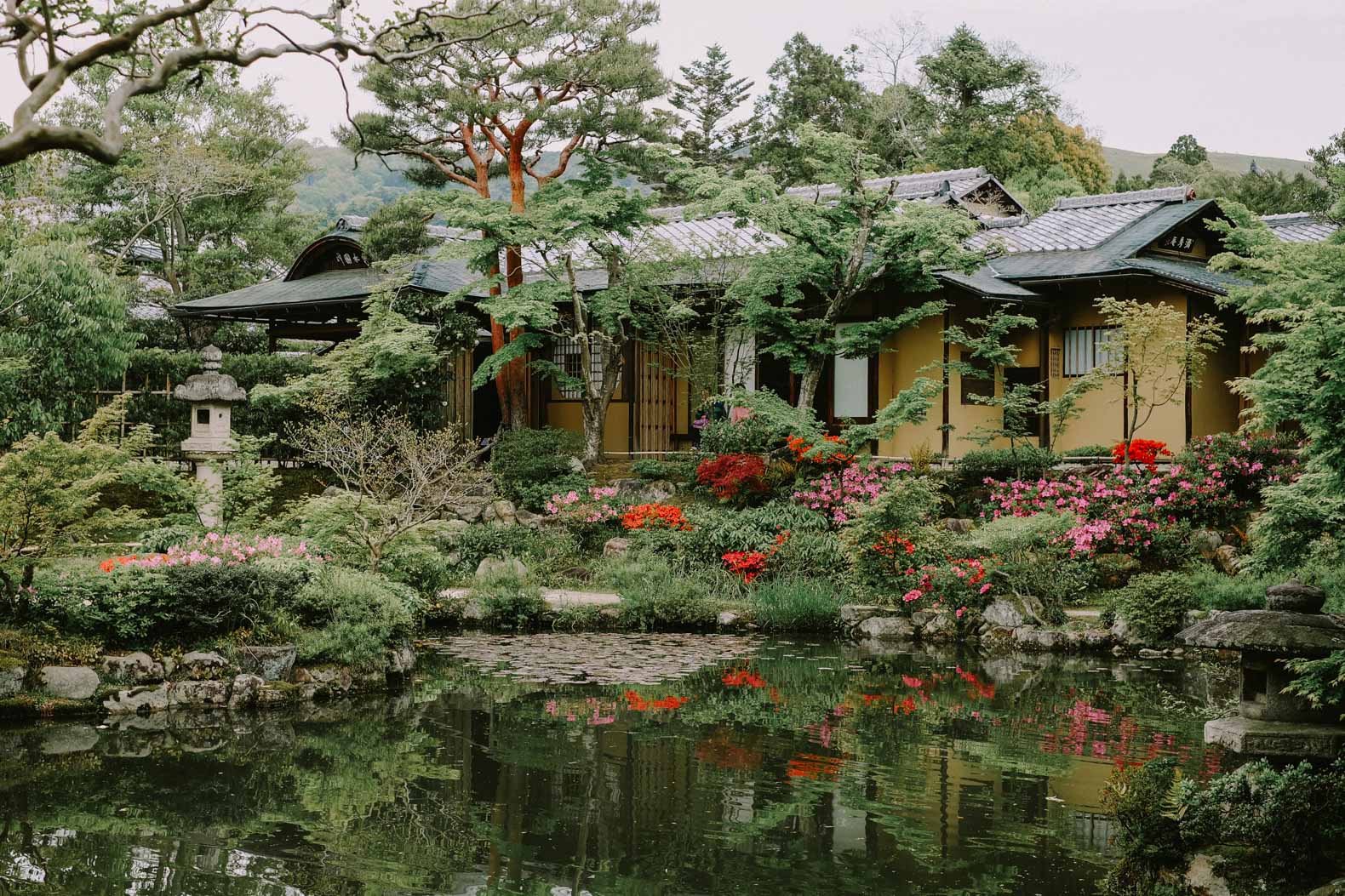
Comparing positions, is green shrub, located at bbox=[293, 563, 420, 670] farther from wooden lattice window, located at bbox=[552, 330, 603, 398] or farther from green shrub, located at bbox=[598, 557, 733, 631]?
wooden lattice window, located at bbox=[552, 330, 603, 398]

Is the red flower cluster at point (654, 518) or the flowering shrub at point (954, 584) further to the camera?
the red flower cluster at point (654, 518)

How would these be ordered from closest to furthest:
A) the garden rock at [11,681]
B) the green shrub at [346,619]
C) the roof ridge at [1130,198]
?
the garden rock at [11,681] < the green shrub at [346,619] < the roof ridge at [1130,198]

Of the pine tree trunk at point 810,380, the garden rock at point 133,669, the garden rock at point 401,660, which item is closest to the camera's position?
the garden rock at point 133,669

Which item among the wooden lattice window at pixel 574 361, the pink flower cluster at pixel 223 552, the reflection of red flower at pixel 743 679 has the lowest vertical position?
the reflection of red flower at pixel 743 679

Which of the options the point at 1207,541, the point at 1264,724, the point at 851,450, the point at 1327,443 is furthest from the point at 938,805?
the point at 851,450

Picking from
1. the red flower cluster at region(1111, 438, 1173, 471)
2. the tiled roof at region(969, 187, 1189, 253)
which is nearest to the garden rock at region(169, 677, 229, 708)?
the red flower cluster at region(1111, 438, 1173, 471)

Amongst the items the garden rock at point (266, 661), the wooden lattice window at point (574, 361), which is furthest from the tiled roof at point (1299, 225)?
the garden rock at point (266, 661)

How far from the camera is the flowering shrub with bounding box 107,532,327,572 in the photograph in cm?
1025

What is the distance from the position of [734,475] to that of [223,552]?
24.9 feet

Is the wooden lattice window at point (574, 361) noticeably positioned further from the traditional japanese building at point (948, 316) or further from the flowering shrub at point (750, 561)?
the flowering shrub at point (750, 561)

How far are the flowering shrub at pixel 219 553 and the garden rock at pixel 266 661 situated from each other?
2.55 ft

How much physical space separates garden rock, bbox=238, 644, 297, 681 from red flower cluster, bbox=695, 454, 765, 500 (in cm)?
762

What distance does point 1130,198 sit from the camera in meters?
21.1

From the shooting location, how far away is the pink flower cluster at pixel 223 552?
33.7ft
